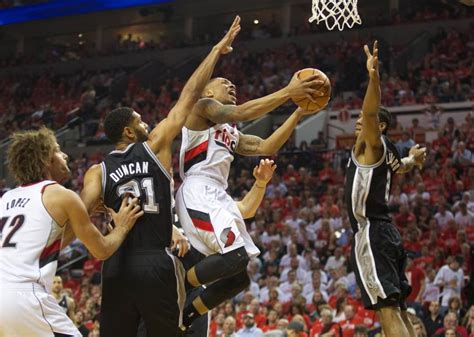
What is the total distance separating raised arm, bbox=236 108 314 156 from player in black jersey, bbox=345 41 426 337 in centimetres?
56

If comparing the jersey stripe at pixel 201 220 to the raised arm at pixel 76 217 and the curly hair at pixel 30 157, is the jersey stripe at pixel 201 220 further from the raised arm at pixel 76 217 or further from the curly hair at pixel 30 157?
the curly hair at pixel 30 157

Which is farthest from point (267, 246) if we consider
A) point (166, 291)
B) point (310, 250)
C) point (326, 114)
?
point (166, 291)

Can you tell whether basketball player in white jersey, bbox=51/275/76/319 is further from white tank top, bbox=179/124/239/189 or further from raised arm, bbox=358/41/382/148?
raised arm, bbox=358/41/382/148

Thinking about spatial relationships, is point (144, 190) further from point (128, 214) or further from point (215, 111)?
point (215, 111)

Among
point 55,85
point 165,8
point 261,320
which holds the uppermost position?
point 165,8

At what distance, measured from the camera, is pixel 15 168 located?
4992 millimetres

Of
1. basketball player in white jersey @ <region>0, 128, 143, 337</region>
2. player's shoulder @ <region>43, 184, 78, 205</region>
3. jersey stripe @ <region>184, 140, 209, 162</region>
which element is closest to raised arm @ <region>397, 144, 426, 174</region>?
jersey stripe @ <region>184, 140, 209, 162</region>

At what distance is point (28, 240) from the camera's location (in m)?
4.80

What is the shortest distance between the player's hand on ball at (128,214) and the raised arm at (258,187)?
1.93 m

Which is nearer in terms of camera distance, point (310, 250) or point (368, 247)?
point (368, 247)

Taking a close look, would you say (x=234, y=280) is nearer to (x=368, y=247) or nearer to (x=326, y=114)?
(x=368, y=247)

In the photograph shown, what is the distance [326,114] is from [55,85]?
13014 mm

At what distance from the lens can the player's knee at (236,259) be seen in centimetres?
A: 597

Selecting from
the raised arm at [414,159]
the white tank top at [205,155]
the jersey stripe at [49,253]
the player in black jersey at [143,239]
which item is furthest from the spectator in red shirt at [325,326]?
the jersey stripe at [49,253]
